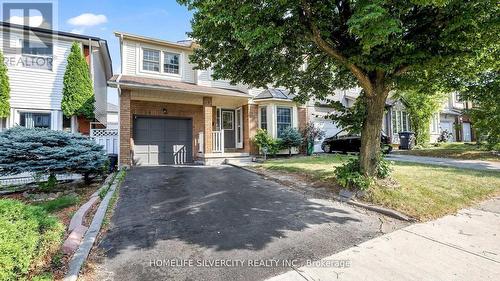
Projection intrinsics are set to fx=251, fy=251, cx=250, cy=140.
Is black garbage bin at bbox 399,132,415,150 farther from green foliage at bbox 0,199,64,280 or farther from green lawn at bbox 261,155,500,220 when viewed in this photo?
green foliage at bbox 0,199,64,280

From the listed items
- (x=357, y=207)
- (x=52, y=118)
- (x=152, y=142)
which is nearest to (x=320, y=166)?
(x=357, y=207)

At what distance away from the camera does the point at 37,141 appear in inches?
289

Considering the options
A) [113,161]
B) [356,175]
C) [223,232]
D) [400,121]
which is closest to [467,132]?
[400,121]

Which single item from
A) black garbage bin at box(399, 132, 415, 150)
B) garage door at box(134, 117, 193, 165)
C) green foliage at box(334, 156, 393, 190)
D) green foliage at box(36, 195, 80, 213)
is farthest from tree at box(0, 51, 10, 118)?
black garbage bin at box(399, 132, 415, 150)

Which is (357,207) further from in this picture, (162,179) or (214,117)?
(214,117)

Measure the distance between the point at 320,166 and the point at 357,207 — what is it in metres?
4.26

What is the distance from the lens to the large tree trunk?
6.43 meters

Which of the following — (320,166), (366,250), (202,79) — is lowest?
(366,250)

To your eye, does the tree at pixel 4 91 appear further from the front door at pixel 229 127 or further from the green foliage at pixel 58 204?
the front door at pixel 229 127

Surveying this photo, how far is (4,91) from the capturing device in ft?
34.2

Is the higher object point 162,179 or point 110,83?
point 110,83

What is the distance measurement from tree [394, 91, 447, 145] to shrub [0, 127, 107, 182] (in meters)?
20.2

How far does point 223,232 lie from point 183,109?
10.8m

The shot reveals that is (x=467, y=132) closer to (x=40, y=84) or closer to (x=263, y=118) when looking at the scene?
(x=263, y=118)
